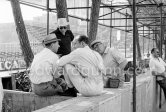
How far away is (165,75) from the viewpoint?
26.2ft

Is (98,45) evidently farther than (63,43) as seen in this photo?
No

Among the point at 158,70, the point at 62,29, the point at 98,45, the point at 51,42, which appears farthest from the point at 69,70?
the point at 158,70

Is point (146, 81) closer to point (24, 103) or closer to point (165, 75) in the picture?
point (165, 75)

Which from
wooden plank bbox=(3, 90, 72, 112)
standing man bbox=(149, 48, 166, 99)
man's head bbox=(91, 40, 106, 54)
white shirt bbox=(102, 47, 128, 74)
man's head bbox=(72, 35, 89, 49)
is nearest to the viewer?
man's head bbox=(72, 35, 89, 49)

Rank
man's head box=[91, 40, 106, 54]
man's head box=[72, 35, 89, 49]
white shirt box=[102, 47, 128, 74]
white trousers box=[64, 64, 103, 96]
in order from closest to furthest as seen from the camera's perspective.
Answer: white trousers box=[64, 64, 103, 96], man's head box=[72, 35, 89, 49], man's head box=[91, 40, 106, 54], white shirt box=[102, 47, 128, 74]

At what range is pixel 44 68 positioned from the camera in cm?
420

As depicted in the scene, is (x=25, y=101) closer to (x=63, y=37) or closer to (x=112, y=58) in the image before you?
(x=63, y=37)

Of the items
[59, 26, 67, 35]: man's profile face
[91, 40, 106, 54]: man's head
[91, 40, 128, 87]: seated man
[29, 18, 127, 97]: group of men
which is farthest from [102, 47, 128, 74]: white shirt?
[29, 18, 127, 97]: group of men

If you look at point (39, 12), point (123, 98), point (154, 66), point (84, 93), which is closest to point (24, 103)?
point (84, 93)

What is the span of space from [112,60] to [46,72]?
160 centimetres

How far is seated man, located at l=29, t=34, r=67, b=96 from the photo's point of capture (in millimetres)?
4223

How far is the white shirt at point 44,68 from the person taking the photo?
4219 millimetres

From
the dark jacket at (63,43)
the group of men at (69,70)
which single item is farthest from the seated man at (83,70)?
the dark jacket at (63,43)

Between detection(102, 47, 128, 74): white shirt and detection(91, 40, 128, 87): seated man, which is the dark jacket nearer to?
detection(91, 40, 128, 87): seated man
